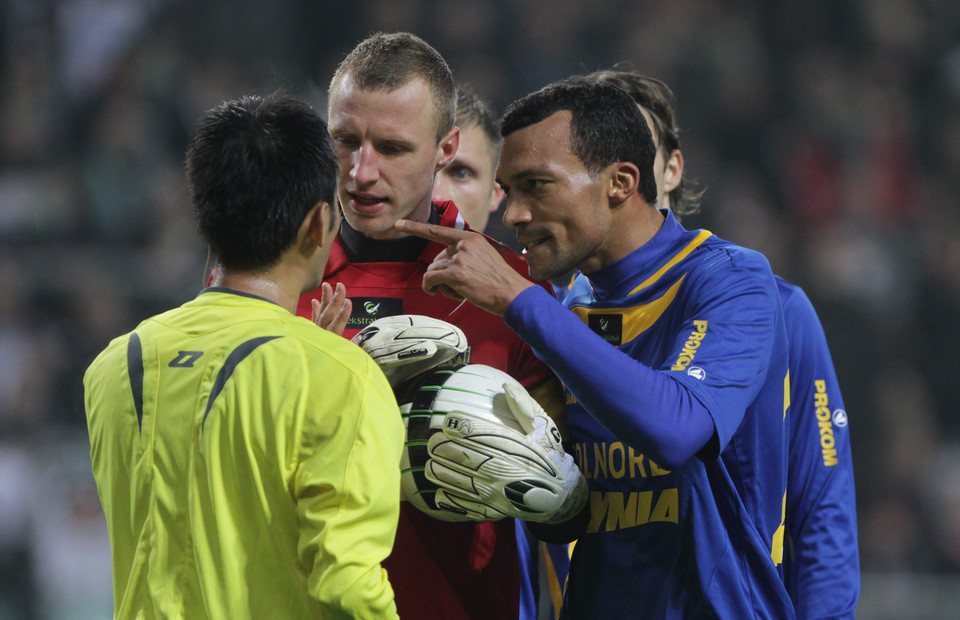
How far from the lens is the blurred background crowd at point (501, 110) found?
22.3 feet

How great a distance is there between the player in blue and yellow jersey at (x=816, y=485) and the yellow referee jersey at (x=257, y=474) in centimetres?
160

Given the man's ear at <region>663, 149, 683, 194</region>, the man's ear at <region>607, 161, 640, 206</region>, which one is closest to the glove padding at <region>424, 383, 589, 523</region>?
the man's ear at <region>607, 161, 640, 206</region>

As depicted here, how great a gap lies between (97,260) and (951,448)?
624 centimetres

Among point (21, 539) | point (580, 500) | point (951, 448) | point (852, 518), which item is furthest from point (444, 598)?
point (951, 448)

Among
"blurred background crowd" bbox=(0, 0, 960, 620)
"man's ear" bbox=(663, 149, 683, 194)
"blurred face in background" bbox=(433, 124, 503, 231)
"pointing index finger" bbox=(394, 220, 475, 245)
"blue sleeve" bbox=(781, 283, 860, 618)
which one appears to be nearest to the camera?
"pointing index finger" bbox=(394, 220, 475, 245)

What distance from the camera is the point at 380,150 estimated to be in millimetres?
2582

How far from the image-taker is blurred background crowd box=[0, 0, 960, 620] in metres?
6.79

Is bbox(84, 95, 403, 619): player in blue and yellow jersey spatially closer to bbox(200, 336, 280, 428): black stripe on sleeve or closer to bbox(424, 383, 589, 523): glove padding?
bbox(200, 336, 280, 428): black stripe on sleeve

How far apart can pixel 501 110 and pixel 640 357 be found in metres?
5.98

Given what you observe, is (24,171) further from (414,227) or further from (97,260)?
(414,227)

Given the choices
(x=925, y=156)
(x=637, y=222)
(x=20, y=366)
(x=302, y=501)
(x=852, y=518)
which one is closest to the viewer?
(x=302, y=501)

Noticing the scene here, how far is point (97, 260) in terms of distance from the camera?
7.28 meters

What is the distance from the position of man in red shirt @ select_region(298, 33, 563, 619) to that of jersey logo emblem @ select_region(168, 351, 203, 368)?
0.78 meters

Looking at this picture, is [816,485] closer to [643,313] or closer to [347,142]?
[643,313]
